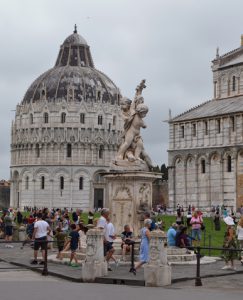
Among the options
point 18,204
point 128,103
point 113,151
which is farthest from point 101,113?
point 128,103

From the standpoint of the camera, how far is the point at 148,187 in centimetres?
2200

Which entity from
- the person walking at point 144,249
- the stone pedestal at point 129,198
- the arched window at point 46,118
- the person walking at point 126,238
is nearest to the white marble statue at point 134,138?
the stone pedestal at point 129,198

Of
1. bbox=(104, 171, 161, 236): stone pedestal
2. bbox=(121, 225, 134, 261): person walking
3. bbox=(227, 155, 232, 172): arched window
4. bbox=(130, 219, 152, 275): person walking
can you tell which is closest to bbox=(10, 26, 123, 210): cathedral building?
bbox=(227, 155, 232, 172): arched window

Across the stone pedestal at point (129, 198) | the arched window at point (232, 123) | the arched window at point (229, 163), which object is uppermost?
the arched window at point (232, 123)

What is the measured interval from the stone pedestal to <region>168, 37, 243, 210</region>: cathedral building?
45598 mm

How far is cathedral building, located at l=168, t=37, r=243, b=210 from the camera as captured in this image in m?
66.8

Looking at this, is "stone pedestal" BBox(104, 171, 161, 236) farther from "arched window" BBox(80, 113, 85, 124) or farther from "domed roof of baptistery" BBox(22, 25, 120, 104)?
"domed roof of baptistery" BBox(22, 25, 120, 104)

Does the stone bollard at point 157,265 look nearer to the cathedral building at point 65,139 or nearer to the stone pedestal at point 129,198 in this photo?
the stone pedestal at point 129,198

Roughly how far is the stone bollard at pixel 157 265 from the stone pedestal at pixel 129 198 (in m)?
5.04

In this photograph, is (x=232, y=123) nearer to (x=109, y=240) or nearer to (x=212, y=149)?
(x=212, y=149)

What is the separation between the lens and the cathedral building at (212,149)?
66.8 metres

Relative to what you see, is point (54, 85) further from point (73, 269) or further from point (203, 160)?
point (73, 269)

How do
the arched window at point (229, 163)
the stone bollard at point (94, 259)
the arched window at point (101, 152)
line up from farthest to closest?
the arched window at point (101, 152), the arched window at point (229, 163), the stone bollard at point (94, 259)

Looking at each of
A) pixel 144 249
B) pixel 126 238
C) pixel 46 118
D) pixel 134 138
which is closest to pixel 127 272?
pixel 144 249
